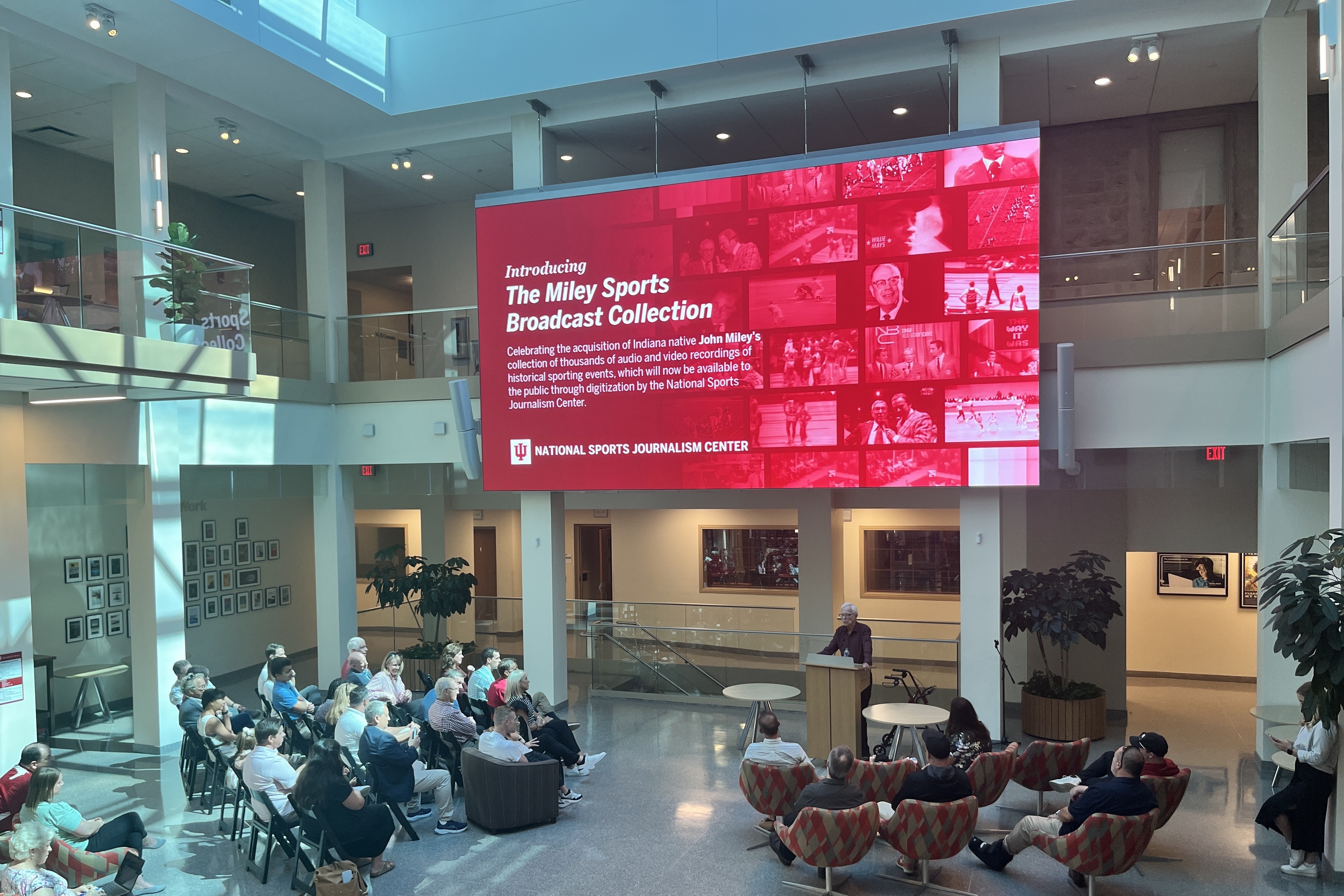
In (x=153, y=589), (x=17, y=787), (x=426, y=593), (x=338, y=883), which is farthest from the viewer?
A: (x=426, y=593)

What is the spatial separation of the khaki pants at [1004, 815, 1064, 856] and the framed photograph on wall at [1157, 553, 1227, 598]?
7.71m

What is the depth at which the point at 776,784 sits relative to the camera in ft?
22.5

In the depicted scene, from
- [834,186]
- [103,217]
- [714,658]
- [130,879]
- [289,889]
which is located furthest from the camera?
[103,217]

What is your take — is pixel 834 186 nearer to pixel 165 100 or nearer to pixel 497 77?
pixel 497 77

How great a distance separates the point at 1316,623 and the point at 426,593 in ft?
33.6

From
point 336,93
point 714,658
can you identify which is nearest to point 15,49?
point 336,93

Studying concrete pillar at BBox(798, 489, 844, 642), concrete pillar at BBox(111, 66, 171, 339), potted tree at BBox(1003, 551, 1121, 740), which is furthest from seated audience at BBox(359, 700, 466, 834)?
concrete pillar at BBox(798, 489, 844, 642)

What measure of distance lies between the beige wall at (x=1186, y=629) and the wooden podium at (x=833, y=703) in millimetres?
5843

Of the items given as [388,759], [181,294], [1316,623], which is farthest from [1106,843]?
[181,294]

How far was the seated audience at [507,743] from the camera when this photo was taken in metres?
7.55

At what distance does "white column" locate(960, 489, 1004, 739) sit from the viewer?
9.60 meters

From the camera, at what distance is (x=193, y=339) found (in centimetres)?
892

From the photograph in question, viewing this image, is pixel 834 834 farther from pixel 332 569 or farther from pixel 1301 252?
pixel 332 569

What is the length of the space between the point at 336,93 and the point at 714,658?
8.06 m
